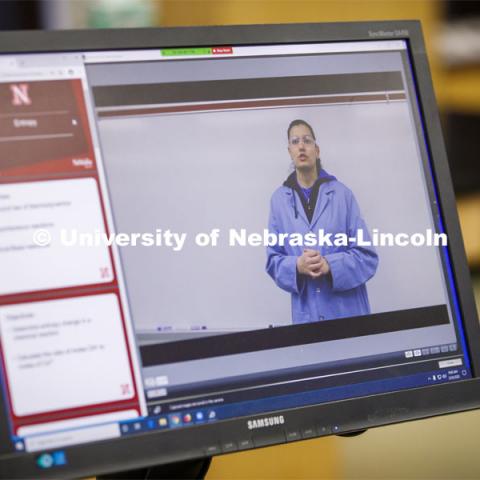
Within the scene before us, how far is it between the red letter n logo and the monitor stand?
305 millimetres

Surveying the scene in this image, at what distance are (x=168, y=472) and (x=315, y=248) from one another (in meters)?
0.22

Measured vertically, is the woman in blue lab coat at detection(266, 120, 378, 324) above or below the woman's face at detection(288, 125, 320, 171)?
below

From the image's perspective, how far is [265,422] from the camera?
619mm

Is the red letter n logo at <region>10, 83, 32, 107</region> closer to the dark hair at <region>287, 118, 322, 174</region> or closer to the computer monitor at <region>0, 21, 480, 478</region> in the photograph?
the computer monitor at <region>0, 21, 480, 478</region>

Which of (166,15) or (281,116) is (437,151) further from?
(166,15)

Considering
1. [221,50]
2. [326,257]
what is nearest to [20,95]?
[221,50]

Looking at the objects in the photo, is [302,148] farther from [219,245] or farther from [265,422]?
[265,422]

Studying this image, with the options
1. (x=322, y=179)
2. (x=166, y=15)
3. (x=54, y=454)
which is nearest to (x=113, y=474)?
(x=54, y=454)

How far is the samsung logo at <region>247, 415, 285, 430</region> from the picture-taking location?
616mm

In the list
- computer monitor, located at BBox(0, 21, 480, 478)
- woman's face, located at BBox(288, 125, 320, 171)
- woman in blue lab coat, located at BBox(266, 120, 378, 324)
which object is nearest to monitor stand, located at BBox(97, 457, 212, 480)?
computer monitor, located at BBox(0, 21, 480, 478)

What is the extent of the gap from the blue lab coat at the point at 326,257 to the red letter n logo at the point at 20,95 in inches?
8.5

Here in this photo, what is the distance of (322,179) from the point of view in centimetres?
67

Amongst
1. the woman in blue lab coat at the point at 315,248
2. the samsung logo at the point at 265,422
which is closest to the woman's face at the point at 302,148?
the woman in blue lab coat at the point at 315,248

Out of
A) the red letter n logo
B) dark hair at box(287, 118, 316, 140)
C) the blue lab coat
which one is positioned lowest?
the blue lab coat
